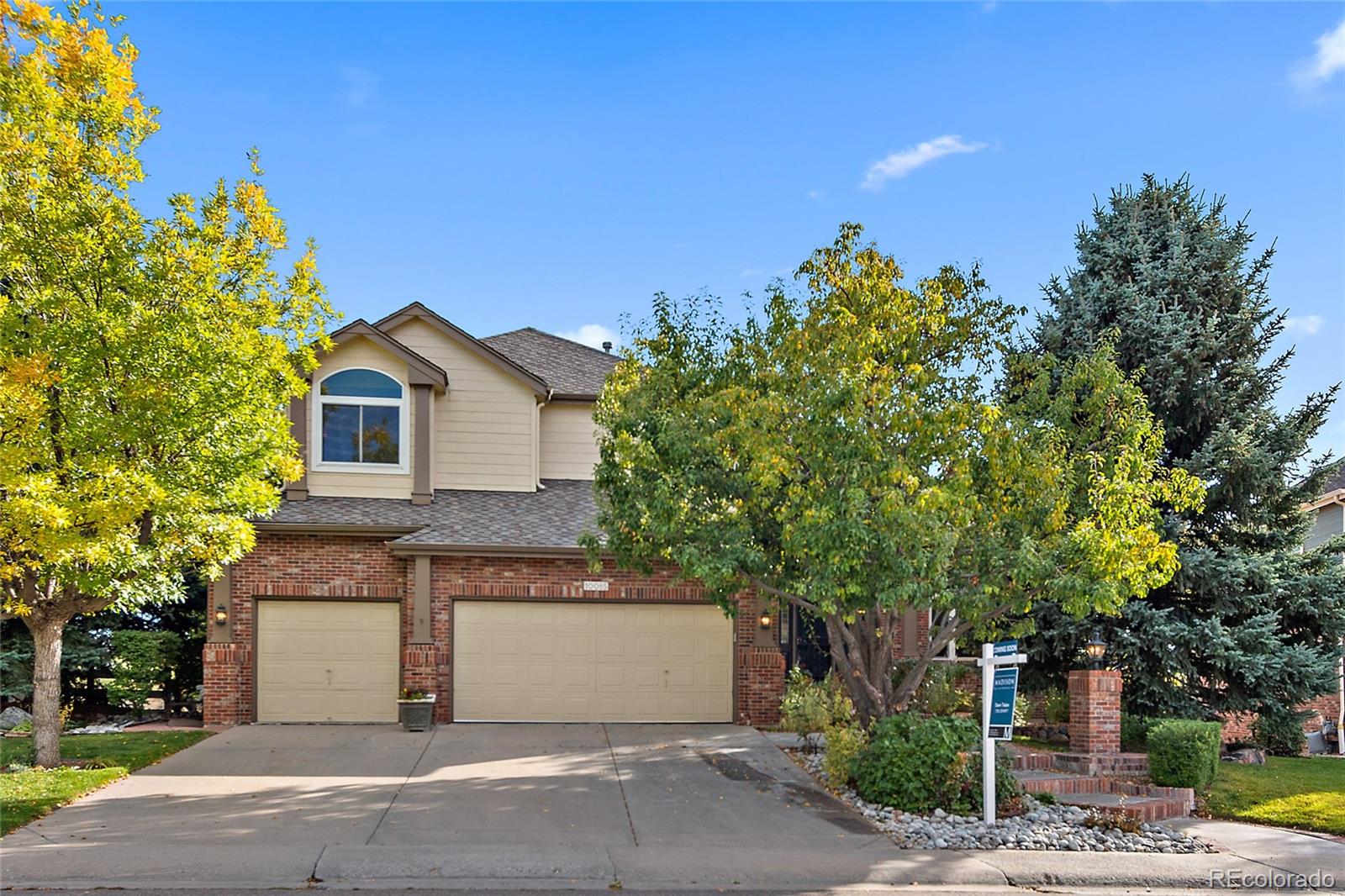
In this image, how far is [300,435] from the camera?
17.0m

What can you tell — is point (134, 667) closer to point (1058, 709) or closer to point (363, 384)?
point (363, 384)

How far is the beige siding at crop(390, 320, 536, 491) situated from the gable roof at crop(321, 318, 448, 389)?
0.82 metres

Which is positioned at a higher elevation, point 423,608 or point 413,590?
point 413,590

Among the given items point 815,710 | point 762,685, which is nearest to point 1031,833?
point 815,710

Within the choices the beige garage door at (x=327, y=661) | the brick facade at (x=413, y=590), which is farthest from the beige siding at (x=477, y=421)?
the beige garage door at (x=327, y=661)

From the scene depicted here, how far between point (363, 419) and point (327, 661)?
13.3 ft

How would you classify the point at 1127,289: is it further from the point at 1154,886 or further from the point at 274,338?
the point at 274,338

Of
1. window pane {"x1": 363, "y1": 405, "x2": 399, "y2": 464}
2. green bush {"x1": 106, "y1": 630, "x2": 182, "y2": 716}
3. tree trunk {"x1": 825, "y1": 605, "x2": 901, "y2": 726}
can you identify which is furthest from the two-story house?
tree trunk {"x1": 825, "y1": 605, "x2": 901, "y2": 726}

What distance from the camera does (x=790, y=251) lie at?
1290 centimetres

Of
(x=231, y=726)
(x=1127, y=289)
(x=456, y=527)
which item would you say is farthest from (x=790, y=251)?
(x=231, y=726)

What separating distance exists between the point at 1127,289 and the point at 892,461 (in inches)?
277

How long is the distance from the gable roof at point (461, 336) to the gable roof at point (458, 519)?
2.12 meters

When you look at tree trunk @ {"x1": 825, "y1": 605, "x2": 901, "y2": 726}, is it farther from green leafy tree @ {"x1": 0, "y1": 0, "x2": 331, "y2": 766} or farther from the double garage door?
green leafy tree @ {"x1": 0, "y1": 0, "x2": 331, "y2": 766}

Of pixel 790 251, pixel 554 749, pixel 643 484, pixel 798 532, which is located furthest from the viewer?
pixel 554 749
